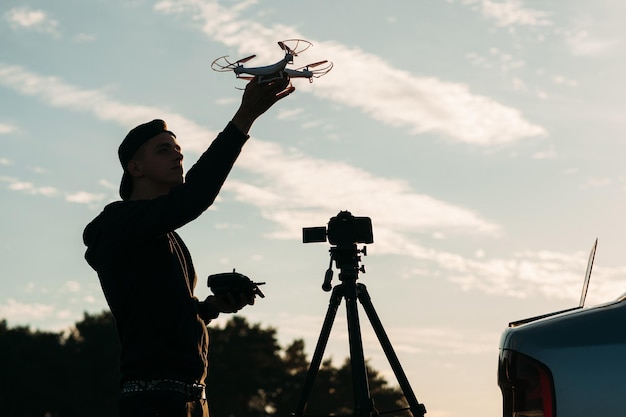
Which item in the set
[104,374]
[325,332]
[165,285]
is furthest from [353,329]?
[104,374]

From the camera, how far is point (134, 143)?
4973 mm

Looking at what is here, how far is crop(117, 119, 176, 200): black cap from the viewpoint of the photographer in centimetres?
497

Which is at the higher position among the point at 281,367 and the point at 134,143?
the point at 281,367

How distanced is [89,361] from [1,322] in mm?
6469

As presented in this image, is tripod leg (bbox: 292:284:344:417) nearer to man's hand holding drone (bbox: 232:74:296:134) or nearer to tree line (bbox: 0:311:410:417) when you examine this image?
man's hand holding drone (bbox: 232:74:296:134)

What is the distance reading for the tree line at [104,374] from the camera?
66.0 metres

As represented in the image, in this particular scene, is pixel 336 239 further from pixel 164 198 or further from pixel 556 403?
pixel 556 403

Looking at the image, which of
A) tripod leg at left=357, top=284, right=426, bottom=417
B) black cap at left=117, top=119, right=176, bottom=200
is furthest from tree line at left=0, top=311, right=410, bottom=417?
black cap at left=117, top=119, right=176, bottom=200

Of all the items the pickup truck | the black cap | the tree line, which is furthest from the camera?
the tree line

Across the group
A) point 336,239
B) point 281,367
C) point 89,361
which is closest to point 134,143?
point 336,239

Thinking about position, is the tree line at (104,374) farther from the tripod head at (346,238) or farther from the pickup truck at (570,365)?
the pickup truck at (570,365)

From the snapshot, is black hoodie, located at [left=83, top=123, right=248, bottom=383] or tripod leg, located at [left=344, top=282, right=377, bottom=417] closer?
black hoodie, located at [left=83, top=123, right=248, bottom=383]

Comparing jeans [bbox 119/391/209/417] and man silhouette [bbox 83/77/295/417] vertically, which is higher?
man silhouette [bbox 83/77/295/417]

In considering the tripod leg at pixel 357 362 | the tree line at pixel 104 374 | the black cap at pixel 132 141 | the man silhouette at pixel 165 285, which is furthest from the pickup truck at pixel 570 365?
the tree line at pixel 104 374
